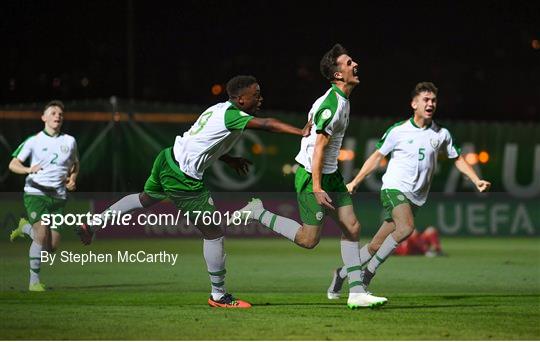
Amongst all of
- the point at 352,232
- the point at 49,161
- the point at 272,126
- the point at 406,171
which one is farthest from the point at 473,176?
the point at 49,161

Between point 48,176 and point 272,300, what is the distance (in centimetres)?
335

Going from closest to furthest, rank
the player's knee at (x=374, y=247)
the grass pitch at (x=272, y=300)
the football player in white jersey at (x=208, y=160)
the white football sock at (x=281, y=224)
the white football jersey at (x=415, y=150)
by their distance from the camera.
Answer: the grass pitch at (x=272, y=300) < the football player in white jersey at (x=208, y=160) < the white football sock at (x=281, y=224) < the player's knee at (x=374, y=247) < the white football jersey at (x=415, y=150)

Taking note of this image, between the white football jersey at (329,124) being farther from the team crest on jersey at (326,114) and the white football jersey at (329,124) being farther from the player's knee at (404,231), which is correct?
the player's knee at (404,231)

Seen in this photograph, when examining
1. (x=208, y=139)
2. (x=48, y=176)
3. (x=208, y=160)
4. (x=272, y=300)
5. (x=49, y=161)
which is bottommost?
(x=272, y=300)

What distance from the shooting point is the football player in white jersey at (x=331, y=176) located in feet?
31.4

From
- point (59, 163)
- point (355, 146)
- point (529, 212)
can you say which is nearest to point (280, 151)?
point (355, 146)

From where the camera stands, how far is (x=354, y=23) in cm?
3175

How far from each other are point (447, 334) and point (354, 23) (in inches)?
938

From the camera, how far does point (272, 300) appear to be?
1116 centimetres

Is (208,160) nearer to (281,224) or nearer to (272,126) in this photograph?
(281,224)

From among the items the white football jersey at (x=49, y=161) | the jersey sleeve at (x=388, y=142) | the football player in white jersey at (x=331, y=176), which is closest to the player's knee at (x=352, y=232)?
the football player in white jersey at (x=331, y=176)

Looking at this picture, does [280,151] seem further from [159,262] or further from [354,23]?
[354,23]

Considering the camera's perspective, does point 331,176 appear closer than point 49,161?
Yes

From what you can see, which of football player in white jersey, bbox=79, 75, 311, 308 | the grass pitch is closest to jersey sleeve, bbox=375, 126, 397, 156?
the grass pitch
